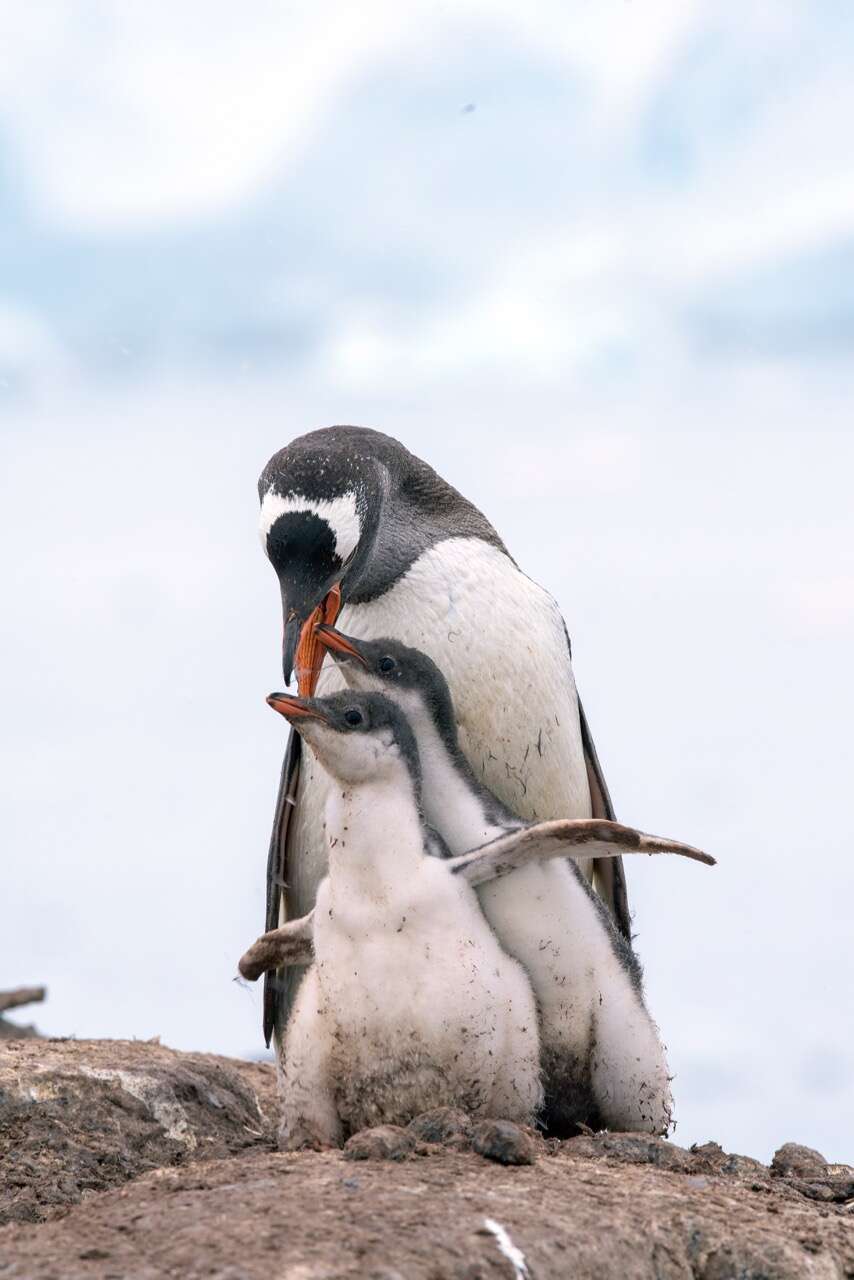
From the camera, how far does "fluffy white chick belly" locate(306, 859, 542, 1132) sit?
16.6 ft

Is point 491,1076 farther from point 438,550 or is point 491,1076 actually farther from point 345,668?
point 438,550

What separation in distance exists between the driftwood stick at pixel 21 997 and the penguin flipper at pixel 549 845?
472 cm

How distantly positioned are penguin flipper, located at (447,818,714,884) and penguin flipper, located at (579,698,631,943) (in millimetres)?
1475

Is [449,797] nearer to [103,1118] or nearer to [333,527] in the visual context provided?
[333,527]

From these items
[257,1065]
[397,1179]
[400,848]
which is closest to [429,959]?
[400,848]

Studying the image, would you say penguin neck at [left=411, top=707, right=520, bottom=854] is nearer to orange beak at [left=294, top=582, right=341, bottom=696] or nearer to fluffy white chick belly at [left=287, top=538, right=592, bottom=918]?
orange beak at [left=294, top=582, right=341, bottom=696]

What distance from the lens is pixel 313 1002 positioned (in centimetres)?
537

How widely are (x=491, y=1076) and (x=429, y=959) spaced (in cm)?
41

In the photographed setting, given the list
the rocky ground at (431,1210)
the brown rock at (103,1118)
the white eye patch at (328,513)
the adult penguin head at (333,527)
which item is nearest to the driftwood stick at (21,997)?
the brown rock at (103,1118)

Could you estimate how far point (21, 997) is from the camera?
9.27 meters

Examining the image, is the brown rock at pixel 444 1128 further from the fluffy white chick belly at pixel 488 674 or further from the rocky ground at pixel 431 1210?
the fluffy white chick belly at pixel 488 674

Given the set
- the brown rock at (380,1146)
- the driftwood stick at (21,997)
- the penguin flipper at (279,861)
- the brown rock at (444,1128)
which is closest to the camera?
the brown rock at (380,1146)

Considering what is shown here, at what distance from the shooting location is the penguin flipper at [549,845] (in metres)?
5.14

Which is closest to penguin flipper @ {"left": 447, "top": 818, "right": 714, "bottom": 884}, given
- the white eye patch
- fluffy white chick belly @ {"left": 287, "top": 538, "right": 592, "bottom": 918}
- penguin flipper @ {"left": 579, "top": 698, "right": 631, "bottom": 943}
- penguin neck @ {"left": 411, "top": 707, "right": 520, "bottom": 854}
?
penguin neck @ {"left": 411, "top": 707, "right": 520, "bottom": 854}
